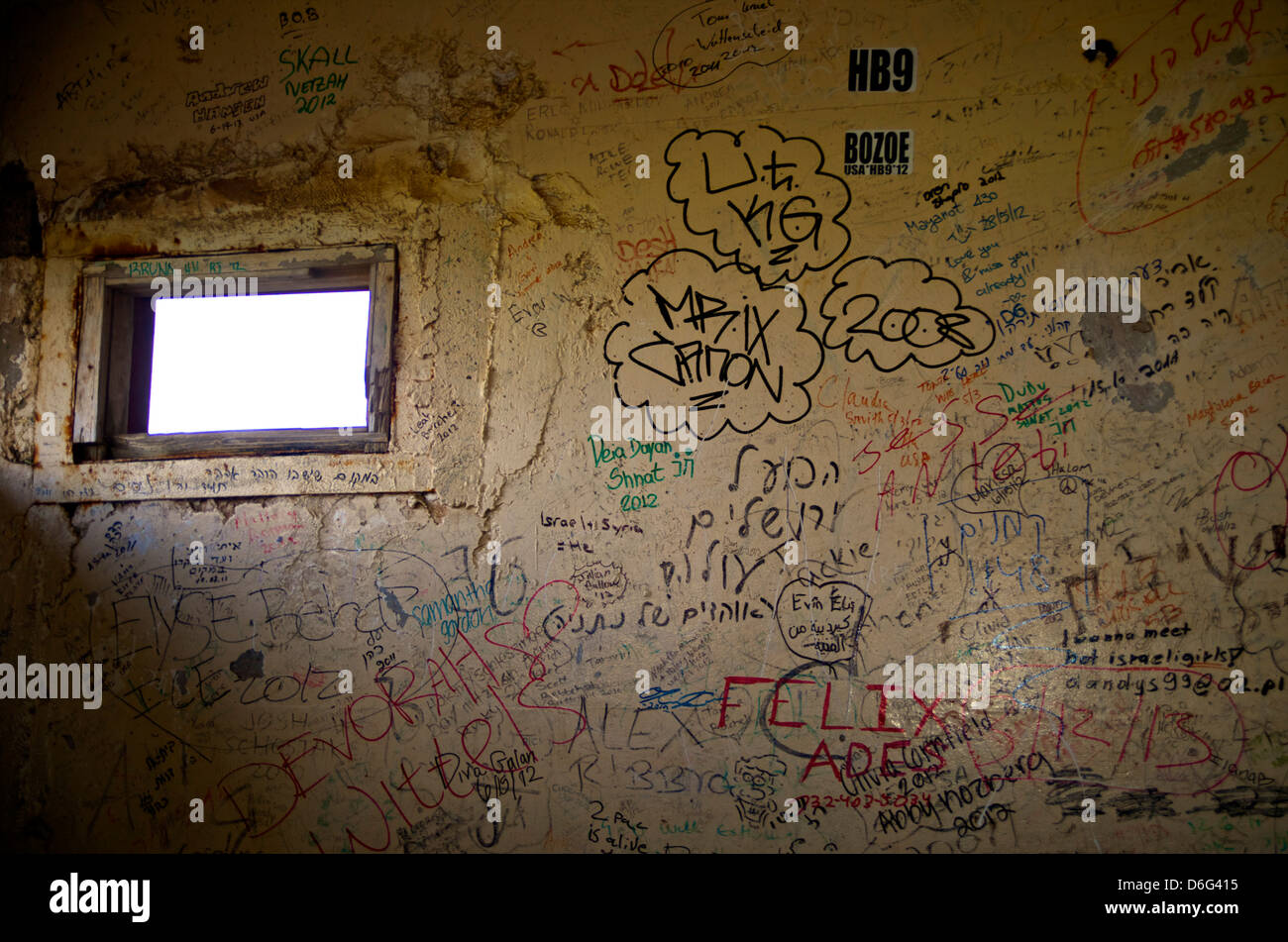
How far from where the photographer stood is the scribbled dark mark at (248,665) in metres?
3.17

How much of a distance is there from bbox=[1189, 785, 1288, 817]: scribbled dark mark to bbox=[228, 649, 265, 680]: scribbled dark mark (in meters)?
3.17

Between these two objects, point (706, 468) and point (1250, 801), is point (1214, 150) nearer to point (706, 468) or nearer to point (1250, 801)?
point (706, 468)

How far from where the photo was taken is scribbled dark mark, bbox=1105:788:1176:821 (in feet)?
9.04

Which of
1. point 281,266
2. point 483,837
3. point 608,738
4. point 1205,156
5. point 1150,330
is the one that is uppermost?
point 1205,156

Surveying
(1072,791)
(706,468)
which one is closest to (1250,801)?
(1072,791)

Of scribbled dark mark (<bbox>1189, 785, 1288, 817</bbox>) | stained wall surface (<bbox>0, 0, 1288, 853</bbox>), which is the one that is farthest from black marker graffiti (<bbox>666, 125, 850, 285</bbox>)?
scribbled dark mark (<bbox>1189, 785, 1288, 817</bbox>)

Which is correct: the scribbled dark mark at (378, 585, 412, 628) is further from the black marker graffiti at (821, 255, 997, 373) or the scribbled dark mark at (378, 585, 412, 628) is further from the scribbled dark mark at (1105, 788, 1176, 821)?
the scribbled dark mark at (1105, 788, 1176, 821)

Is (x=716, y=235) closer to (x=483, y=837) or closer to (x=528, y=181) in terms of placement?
(x=528, y=181)

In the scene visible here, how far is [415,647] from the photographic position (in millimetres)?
3104

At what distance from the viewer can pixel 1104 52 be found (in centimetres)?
298

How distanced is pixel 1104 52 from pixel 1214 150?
0.49 m

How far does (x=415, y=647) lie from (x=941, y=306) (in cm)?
219
